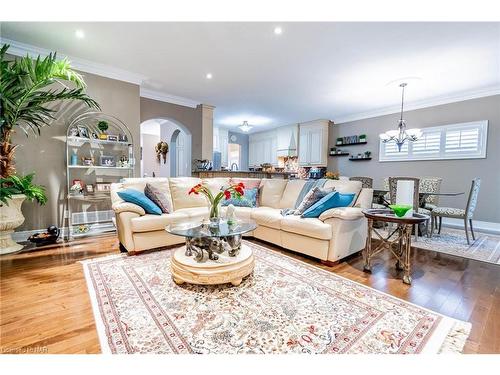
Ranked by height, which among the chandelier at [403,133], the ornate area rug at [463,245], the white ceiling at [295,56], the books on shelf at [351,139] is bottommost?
the ornate area rug at [463,245]

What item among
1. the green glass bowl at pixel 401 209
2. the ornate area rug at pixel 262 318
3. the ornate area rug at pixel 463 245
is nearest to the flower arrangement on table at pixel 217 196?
the ornate area rug at pixel 262 318

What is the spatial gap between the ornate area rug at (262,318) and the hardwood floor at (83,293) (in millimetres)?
113

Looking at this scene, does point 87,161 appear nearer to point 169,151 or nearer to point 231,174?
point 231,174

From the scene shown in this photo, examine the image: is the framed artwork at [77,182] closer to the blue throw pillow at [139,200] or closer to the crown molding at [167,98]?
the blue throw pillow at [139,200]

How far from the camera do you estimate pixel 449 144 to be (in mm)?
4992

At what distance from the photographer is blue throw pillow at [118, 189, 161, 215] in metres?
2.94

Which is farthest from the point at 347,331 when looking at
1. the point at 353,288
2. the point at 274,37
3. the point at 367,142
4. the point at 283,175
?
the point at 367,142

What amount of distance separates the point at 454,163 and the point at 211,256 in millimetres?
5641

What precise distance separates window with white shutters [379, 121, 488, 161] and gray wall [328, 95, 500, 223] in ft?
0.32

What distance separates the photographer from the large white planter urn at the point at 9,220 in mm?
2834

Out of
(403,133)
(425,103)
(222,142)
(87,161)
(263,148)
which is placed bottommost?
(87,161)

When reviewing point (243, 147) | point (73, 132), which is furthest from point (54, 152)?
point (243, 147)

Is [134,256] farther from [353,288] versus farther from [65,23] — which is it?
[65,23]

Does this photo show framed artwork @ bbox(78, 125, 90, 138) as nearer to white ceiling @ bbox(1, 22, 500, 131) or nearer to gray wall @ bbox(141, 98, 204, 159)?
white ceiling @ bbox(1, 22, 500, 131)
